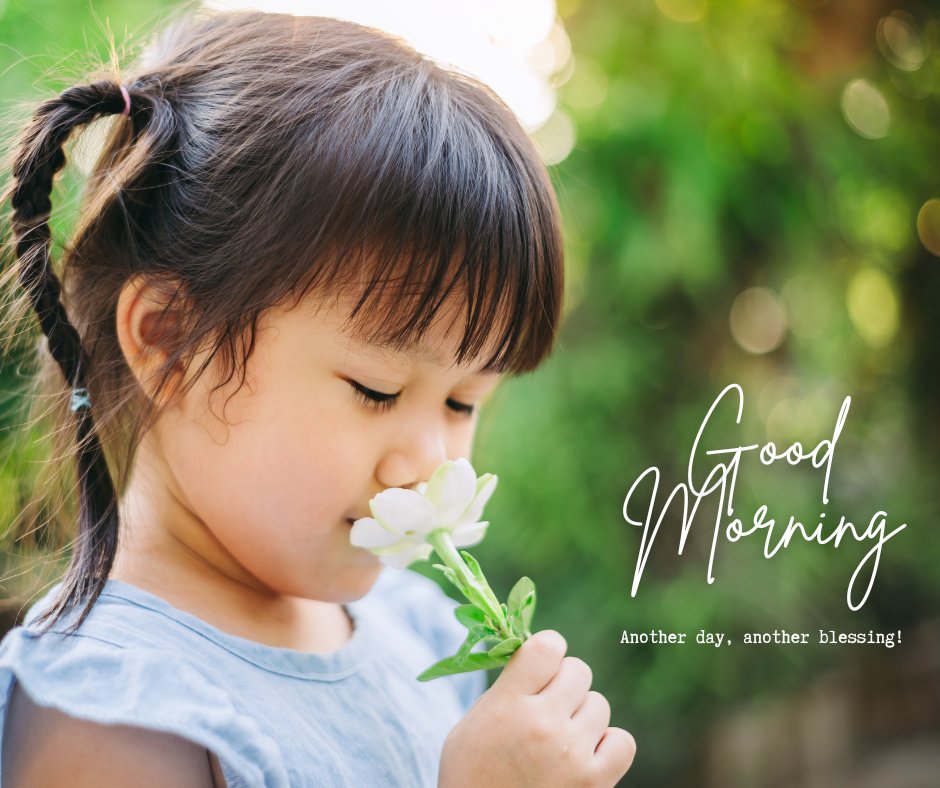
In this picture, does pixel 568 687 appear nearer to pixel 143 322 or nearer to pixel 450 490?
pixel 450 490

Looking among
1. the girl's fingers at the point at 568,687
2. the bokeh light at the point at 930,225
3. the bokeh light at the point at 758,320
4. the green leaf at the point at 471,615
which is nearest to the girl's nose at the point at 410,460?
the green leaf at the point at 471,615

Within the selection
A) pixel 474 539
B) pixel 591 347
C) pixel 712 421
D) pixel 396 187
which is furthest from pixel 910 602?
pixel 396 187

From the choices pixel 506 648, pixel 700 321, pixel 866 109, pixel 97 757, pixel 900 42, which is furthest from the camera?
pixel 900 42

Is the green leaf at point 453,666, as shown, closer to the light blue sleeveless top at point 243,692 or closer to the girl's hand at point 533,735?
the girl's hand at point 533,735

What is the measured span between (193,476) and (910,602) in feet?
7.20

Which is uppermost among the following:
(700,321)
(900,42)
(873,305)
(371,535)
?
(900,42)

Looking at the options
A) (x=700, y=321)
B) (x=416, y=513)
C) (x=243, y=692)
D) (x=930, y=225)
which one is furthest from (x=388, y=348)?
(x=930, y=225)

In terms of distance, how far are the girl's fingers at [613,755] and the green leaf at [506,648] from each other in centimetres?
14

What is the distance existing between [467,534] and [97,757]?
0.40 meters

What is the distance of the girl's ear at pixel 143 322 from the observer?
3.26 ft

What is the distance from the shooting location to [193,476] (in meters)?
0.98

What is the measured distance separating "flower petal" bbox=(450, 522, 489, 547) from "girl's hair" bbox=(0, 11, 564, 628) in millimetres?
177

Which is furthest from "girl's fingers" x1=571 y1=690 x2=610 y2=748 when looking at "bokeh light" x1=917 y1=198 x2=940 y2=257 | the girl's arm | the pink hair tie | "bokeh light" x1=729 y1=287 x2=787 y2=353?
"bokeh light" x1=917 y1=198 x2=940 y2=257

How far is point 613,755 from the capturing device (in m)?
0.97
